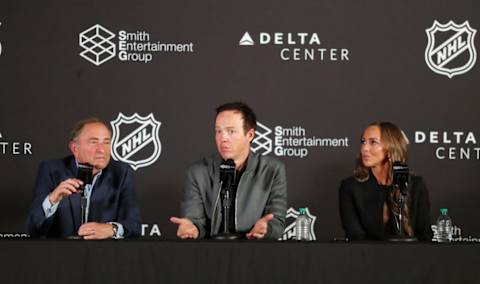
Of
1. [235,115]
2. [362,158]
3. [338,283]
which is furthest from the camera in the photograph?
[362,158]

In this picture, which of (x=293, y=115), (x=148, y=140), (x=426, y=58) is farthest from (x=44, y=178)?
(x=426, y=58)

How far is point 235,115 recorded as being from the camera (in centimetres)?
389

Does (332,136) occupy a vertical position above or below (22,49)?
below

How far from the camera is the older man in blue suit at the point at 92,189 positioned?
153 inches

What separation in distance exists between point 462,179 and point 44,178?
261cm

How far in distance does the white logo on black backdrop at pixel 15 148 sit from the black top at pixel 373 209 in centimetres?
206

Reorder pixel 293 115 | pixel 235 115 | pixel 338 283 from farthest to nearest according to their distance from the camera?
pixel 293 115
pixel 235 115
pixel 338 283

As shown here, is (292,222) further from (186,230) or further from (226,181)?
(226,181)

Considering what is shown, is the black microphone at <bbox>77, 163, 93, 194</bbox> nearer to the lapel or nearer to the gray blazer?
the gray blazer

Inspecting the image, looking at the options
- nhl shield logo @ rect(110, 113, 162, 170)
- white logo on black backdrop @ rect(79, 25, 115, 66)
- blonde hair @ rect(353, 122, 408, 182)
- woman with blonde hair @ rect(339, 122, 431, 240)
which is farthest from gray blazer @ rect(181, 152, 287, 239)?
white logo on black backdrop @ rect(79, 25, 115, 66)

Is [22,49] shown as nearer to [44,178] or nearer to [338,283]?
[44,178]

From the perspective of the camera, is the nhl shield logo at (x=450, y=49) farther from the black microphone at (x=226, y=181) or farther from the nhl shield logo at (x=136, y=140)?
the black microphone at (x=226, y=181)

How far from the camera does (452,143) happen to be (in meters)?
4.82

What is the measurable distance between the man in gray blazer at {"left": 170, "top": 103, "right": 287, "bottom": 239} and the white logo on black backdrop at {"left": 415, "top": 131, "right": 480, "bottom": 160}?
127 centimetres
